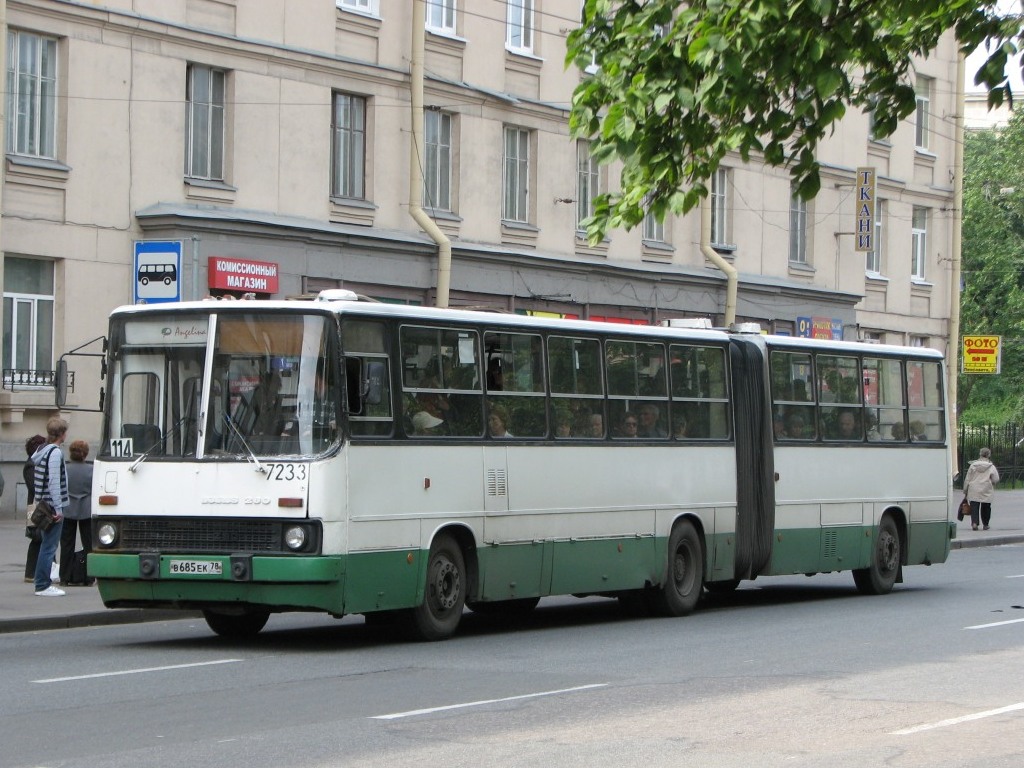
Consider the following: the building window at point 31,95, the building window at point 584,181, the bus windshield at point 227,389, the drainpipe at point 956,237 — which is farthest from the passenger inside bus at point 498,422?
the drainpipe at point 956,237

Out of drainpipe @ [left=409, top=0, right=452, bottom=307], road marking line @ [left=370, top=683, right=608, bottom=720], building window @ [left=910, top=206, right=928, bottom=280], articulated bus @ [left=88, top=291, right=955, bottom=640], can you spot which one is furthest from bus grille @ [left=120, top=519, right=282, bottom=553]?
building window @ [left=910, top=206, right=928, bottom=280]

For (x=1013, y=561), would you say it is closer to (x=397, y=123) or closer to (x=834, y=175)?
(x=397, y=123)

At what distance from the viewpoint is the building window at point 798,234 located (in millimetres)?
42750

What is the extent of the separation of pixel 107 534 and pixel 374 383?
245cm

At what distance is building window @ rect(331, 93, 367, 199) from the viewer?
31.5 meters

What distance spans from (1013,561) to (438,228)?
37.7 feet

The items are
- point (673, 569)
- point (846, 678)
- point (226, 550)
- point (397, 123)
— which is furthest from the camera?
point (397, 123)

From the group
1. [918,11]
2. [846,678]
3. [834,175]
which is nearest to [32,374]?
[846,678]

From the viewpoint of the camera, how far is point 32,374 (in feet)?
88.4

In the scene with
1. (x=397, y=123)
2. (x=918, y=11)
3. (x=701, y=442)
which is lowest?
(x=701, y=442)

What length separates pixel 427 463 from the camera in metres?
15.1

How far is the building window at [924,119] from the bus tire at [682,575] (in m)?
29.6

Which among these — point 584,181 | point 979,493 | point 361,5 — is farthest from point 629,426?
point 584,181

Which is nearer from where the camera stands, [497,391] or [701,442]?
[497,391]
